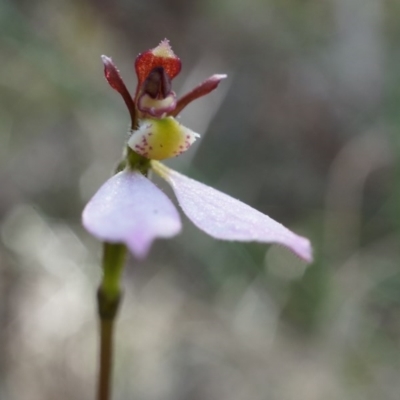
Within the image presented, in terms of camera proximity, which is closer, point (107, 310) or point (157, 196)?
point (157, 196)

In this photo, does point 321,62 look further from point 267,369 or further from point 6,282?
point 6,282

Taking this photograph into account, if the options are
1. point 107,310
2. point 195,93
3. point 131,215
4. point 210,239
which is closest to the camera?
point 131,215

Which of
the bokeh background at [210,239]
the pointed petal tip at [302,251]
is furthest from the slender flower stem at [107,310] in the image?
the bokeh background at [210,239]

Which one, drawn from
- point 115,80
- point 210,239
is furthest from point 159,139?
point 210,239

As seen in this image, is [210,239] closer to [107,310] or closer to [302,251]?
[107,310]

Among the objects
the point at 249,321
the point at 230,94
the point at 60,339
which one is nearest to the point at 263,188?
the point at 230,94

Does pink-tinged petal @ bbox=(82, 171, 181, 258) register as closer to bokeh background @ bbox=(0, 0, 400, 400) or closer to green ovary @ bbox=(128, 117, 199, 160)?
green ovary @ bbox=(128, 117, 199, 160)

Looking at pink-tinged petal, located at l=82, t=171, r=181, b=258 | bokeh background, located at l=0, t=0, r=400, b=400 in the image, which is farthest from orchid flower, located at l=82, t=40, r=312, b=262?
bokeh background, located at l=0, t=0, r=400, b=400

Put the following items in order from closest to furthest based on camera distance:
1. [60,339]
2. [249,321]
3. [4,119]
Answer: [60,339]
[249,321]
[4,119]
